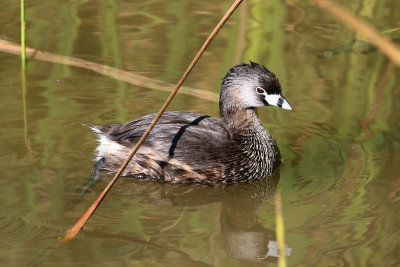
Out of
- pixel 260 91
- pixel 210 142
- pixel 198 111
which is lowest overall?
pixel 210 142

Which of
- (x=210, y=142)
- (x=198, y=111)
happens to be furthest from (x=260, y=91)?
(x=198, y=111)

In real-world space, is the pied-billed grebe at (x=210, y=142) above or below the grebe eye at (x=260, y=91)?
below

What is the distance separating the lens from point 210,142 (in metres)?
5.39

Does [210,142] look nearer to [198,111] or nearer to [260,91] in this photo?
[260,91]

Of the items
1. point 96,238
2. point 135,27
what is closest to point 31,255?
point 96,238

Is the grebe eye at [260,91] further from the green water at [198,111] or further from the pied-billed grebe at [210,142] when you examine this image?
the green water at [198,111]

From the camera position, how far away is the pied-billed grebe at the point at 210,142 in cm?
528

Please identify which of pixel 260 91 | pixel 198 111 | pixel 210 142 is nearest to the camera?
pixel 210 142

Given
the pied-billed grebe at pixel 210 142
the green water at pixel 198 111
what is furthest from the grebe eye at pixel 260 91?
the green water at pixel 198 111

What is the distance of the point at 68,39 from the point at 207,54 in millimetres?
1548

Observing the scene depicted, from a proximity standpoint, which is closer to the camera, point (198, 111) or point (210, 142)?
point (210, 142)

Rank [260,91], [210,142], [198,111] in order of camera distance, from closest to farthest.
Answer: [210,142], [260,91], [198,111]

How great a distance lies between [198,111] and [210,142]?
3.52 ft

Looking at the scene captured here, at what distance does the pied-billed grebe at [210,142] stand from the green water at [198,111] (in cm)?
11
